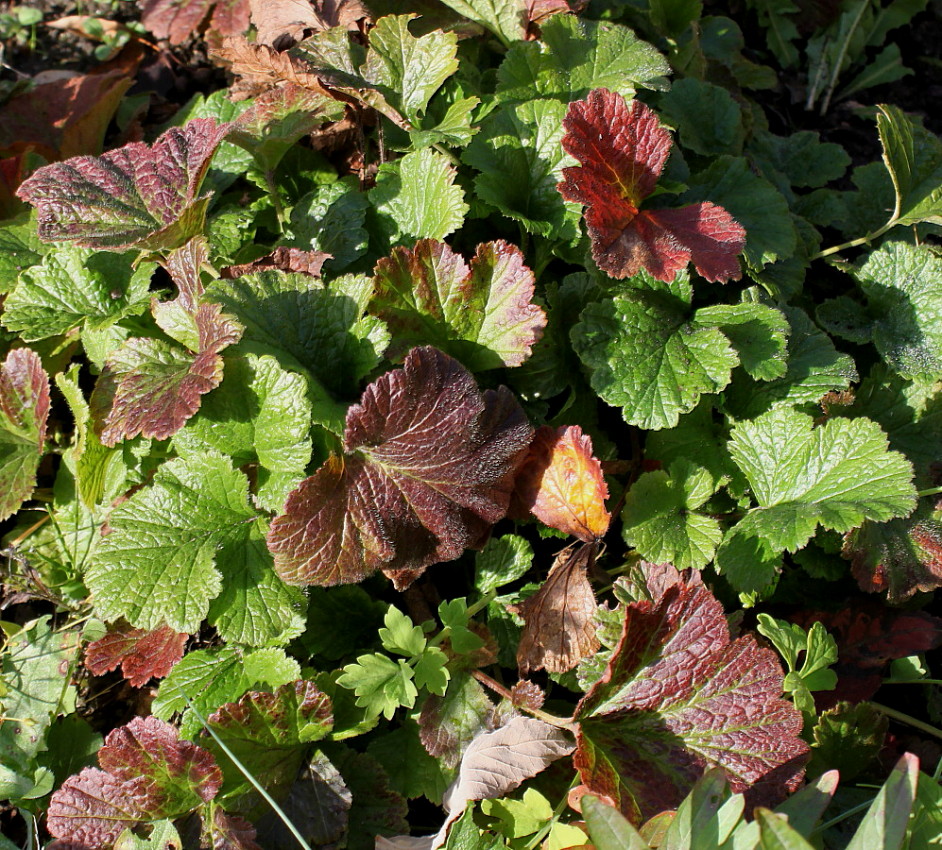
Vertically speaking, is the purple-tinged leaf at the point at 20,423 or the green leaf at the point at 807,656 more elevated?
the purple-tinged leaf at the point at 20,423

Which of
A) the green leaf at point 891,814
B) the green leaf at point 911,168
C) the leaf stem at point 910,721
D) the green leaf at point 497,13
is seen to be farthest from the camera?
the green leaf at point 497,13

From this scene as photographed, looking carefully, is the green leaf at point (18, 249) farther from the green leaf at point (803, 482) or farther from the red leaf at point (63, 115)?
the green leaf at point (803, 482)

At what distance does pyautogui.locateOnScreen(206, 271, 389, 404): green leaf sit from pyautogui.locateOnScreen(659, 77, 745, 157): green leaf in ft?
3.74

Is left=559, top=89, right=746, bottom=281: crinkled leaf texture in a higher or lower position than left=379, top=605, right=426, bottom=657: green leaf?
higher

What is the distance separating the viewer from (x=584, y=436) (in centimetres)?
187

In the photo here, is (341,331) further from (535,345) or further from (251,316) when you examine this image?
(535,345)

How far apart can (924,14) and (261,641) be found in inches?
142

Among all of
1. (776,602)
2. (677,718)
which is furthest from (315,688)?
(776,602)

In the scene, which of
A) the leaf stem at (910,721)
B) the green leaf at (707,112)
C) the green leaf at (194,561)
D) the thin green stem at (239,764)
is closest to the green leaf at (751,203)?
the green leaf at (707,112)

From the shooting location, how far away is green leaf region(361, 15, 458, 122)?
218cm

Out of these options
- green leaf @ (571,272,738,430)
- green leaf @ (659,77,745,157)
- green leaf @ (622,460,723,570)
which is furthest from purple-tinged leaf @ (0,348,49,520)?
green leaf @ (659,77,745,157)

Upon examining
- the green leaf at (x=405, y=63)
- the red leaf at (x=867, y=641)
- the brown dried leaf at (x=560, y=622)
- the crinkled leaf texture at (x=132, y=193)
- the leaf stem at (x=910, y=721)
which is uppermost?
the green leaf at (x=405, y=63)

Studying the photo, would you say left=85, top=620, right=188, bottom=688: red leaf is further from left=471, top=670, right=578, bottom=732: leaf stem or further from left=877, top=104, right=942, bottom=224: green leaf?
left=877, top=104, right=942, bottom=224: green leaf

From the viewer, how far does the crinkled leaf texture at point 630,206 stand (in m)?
1.96
